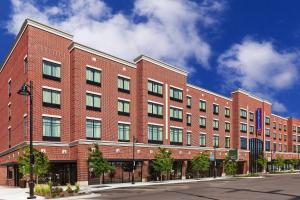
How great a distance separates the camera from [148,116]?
189 feet

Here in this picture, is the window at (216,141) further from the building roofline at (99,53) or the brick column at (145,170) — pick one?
the building roofline at (99,53)

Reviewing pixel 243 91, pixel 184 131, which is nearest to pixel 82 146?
pixel 184 131

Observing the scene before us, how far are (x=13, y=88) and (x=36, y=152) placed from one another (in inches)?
611

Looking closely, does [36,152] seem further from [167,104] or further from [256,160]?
[256,160]

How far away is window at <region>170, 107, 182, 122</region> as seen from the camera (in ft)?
205

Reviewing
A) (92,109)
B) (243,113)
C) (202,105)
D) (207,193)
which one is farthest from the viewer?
(243,113)

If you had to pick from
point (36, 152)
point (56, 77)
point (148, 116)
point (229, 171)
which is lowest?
point (229, 171)

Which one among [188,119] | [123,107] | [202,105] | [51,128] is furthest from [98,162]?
[202,105]

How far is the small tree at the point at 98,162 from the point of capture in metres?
45.1

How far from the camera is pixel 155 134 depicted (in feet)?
193

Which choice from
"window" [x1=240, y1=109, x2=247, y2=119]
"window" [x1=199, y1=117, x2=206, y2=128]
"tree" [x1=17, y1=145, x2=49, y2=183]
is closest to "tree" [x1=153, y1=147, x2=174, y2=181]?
"window" [x1=199, y1=117, x2=206, y2=128]

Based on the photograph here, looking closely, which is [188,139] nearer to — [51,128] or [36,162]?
[51,128]

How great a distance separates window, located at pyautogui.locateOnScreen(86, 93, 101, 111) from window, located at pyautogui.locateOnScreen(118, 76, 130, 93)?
423cm

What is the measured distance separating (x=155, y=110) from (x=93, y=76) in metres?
12.9
